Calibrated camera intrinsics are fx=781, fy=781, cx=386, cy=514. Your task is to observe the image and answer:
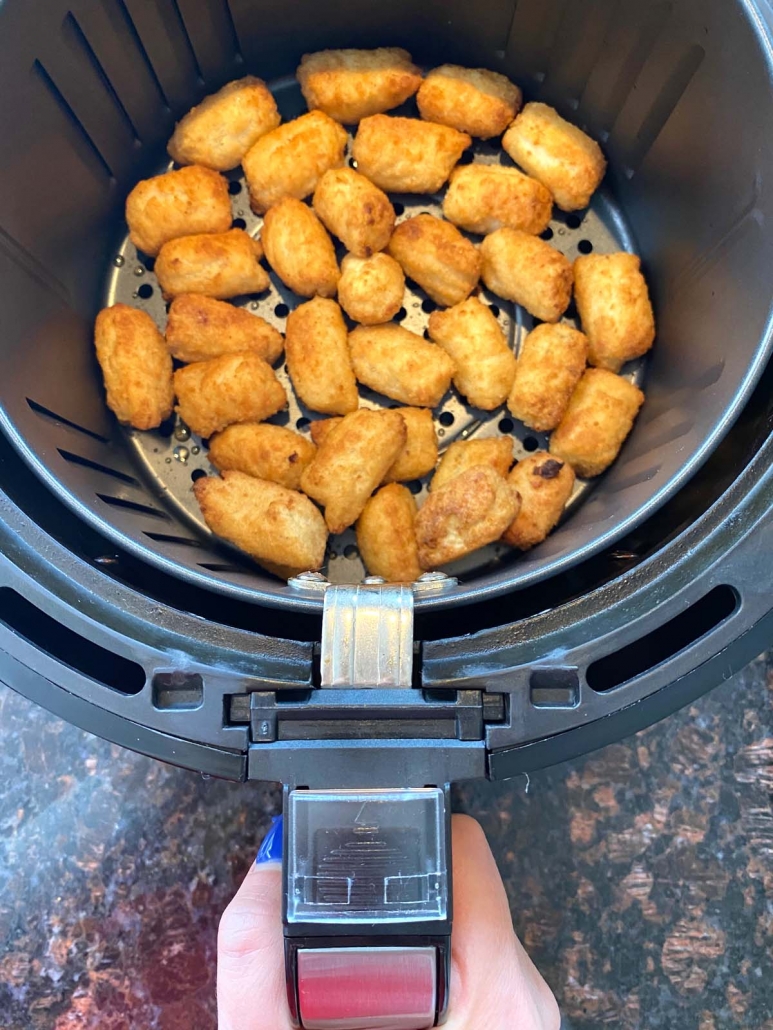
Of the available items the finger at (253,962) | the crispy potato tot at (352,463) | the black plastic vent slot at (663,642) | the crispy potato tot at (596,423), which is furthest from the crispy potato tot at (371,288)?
the finger at (253,962)

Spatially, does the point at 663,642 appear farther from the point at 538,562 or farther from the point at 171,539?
the point at 171,539

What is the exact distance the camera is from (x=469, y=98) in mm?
877

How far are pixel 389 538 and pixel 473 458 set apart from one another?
0.13m

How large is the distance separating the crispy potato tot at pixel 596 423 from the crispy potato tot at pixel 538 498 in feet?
0.11

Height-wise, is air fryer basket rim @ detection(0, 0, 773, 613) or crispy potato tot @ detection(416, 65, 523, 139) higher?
crispy potato tot @ detection(416, 65, 523, 139)

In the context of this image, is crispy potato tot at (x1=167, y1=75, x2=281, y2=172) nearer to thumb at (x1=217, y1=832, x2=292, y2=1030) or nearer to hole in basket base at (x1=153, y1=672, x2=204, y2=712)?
hole in basket base at (x1=153, y1=672, x2=204, y2=712)

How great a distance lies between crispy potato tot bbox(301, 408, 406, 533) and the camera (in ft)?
2.66

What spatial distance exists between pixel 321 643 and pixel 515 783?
429 mm

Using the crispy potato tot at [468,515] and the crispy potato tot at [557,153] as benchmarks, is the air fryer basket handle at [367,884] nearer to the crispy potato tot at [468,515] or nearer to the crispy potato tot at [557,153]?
the crispy potato tot at [468,515]

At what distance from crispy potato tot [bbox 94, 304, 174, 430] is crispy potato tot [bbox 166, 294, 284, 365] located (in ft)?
0.09

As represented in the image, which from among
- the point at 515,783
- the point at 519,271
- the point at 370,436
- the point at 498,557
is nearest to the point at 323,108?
the point at 519,271

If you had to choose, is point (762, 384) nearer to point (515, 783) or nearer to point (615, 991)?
point (515, 783)

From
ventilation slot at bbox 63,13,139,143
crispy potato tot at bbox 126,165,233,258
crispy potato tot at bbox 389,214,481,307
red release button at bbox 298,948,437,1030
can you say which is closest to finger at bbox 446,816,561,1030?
red release button at bbox 298,948,437,1030

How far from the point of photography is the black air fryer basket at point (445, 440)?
54 cm
